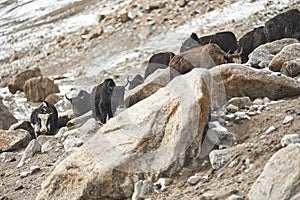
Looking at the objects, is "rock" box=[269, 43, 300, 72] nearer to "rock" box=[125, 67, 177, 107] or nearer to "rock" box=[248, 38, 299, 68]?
"rock" box=[248, 38, 299, 68]

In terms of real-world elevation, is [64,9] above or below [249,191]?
below

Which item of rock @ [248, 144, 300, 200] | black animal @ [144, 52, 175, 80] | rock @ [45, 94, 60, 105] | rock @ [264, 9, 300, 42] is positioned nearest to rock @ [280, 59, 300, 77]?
rock @ [248, 144, 300, 200]

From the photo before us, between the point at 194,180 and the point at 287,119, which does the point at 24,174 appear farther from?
the point at 287,119

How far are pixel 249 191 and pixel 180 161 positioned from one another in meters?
1.15

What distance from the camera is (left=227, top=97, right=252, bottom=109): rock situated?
20.3ft

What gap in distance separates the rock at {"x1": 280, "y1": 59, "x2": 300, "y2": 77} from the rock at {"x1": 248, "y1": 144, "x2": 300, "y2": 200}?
140 inches

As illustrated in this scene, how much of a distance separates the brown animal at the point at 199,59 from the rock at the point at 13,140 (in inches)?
120

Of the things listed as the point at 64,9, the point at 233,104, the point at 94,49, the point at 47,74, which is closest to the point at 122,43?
the point at 94,49

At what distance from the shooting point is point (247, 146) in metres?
4.90

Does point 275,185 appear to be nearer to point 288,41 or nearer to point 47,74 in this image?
point 288,41

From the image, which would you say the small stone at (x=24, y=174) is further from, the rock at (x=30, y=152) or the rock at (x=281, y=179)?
the rock at (x=281, y=179)

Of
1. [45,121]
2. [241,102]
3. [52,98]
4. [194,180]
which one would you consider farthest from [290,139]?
[52,98]

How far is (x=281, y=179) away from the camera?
3.78 m

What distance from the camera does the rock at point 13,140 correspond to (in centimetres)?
895
